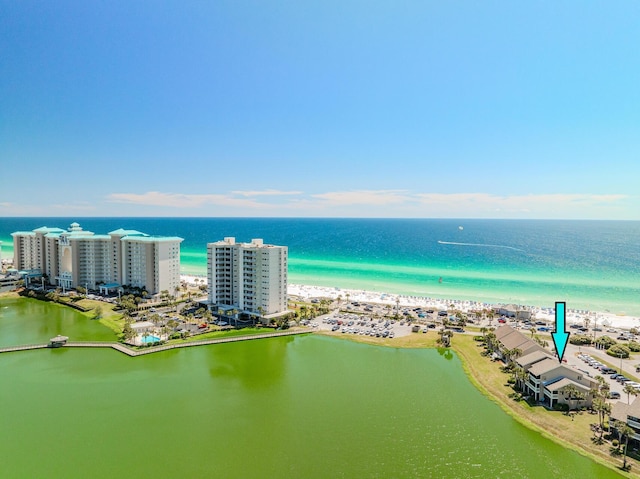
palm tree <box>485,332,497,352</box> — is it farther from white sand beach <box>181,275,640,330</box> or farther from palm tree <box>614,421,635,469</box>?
white sand beach <box>181,275,640,330</box>

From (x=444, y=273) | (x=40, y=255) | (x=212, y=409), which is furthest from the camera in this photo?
(x=444, y=273)

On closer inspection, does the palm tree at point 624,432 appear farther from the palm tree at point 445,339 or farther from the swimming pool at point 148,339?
the swimming pool at point 148,339

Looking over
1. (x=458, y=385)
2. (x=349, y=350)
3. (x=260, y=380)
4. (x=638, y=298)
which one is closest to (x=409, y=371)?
(x=458, y=385)

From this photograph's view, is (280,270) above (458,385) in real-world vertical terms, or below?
above

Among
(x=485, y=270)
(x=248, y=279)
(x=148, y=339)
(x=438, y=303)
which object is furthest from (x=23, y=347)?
(x=485, y=270)

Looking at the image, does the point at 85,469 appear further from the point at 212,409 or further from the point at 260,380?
the point at 260,380

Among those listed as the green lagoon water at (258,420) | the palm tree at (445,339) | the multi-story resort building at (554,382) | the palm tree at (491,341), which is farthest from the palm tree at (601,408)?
the palm tree at (445,339)
